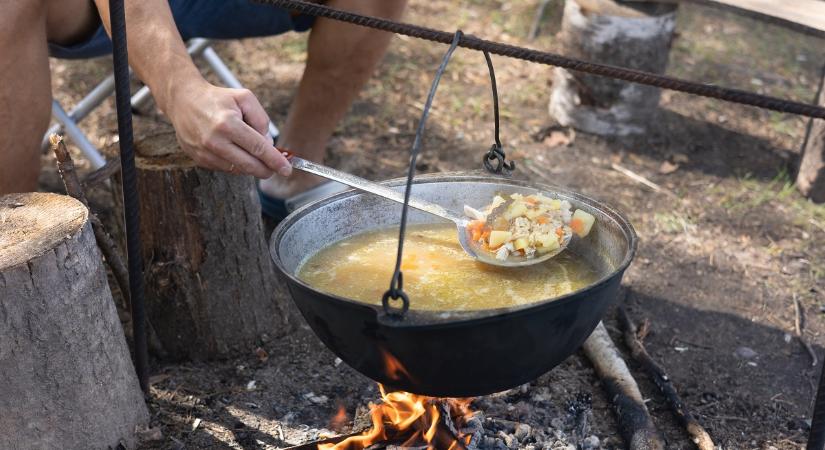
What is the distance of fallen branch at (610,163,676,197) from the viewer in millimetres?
4254

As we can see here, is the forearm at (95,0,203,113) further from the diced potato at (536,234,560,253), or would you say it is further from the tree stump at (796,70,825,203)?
the tree stump at (796,70,825,203)

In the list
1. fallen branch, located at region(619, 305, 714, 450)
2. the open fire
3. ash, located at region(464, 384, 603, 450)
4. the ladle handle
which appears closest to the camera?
the ladle handle

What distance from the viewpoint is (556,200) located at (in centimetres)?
211

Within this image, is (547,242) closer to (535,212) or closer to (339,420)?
(535,212)

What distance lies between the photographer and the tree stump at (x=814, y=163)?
4.07 metres

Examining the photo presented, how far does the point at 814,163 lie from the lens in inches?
162

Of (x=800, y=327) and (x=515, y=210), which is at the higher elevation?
(x=515, y=210)

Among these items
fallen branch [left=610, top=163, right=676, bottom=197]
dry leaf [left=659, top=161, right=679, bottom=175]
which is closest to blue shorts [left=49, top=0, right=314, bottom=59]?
fallen branch [left=610, top=163, right=676, bottom=197]

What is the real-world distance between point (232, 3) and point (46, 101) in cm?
80

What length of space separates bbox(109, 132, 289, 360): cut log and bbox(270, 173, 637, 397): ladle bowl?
787 mm

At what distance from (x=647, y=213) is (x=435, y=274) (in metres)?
2.27

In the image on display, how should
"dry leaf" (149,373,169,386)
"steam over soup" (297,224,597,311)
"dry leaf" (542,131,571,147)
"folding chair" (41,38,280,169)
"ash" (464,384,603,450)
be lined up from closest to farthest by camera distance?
"steam over soup" (297,224,597,311) → "ash" (464,384,603,450) → "dry leaf" (149,373,169,386) → "folding chair" (41,38,280,169) → "dry leaf" (542,131,571,147)

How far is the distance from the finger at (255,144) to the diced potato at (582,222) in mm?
736

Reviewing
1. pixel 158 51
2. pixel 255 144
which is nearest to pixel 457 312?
pixel 255 144
